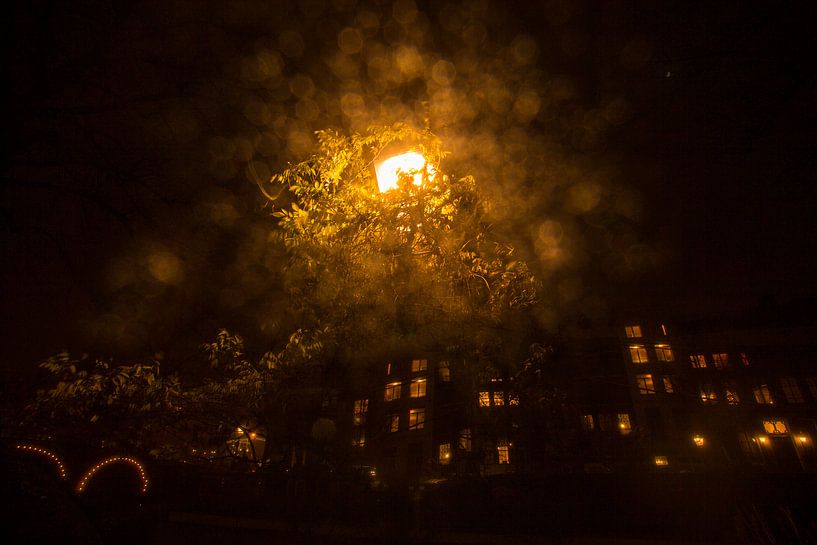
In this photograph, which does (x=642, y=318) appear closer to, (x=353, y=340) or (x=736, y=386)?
(x=736, y=386)

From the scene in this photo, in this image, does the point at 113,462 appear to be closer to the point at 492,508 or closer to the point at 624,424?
the point at 492,508

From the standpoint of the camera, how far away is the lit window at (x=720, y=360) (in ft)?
127

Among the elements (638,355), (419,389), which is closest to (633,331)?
(638,355)

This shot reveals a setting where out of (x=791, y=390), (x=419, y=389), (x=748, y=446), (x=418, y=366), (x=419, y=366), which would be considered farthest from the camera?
(x=418, y=366)

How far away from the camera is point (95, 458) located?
376 centimetres

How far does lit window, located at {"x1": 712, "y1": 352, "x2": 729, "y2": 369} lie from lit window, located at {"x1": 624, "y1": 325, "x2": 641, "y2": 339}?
7.47 m

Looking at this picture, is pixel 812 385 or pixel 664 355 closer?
pixel 812 385

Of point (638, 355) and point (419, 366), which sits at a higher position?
point (638, 355)

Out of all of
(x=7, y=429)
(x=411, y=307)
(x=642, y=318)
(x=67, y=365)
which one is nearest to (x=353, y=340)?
(x=411, y=307)

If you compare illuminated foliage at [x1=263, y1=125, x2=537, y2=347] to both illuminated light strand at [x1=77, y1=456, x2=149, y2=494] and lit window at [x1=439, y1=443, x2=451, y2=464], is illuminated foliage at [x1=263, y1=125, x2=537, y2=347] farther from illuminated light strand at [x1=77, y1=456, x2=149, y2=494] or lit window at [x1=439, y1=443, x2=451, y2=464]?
lit window at [x1=439, y1=443, x2=451, y2=464]

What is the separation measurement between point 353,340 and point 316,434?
154cm

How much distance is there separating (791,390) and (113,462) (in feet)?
173

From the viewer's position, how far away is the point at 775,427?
A: 3566 centimetres

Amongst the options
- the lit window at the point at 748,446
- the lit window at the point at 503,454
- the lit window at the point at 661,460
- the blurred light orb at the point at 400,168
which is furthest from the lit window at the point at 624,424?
the blurred light orb at the point at 400,168
